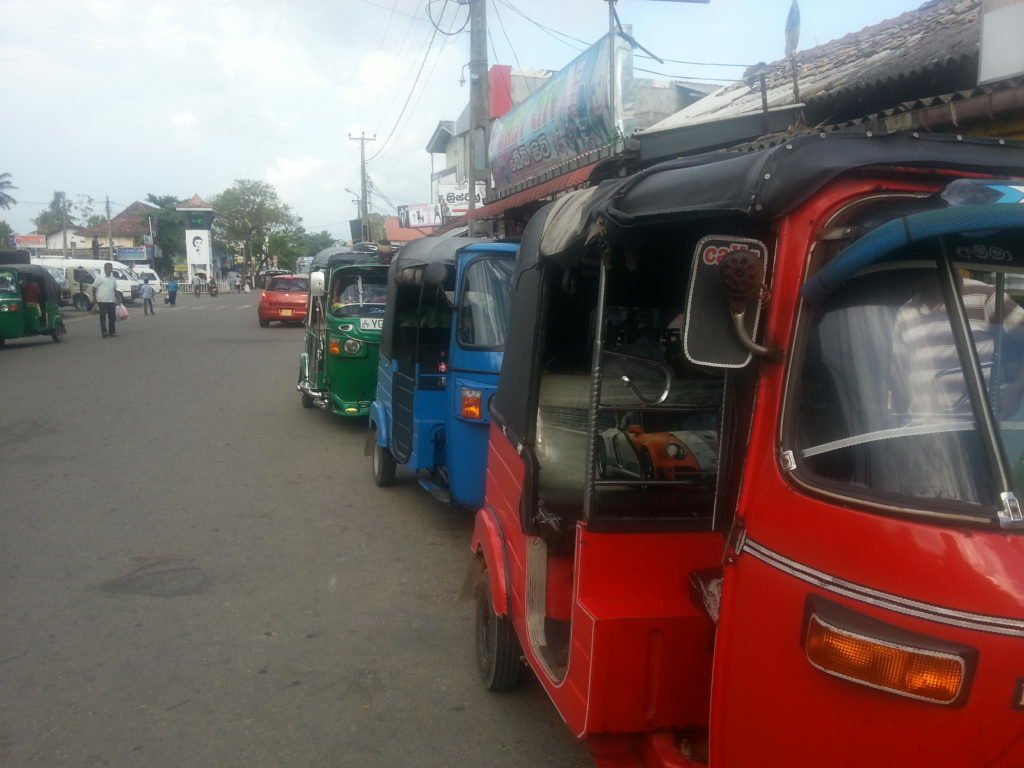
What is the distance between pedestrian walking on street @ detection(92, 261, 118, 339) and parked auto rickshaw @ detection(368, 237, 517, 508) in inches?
644

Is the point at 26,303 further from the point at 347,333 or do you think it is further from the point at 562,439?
the point at 562,439

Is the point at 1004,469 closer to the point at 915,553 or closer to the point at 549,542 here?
the point at 915,553

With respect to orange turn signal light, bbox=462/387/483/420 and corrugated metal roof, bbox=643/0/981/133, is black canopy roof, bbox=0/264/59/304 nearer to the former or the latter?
corrugated metal roof, bbox=643/0/981/133

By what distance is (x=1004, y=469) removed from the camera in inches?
70.4

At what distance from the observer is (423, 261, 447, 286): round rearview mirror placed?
6.42 m

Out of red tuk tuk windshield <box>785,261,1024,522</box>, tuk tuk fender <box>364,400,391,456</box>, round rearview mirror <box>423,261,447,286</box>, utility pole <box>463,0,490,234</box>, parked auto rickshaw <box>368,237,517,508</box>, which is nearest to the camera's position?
red tuk tuk windshield <box>785,261,1024,522</box>

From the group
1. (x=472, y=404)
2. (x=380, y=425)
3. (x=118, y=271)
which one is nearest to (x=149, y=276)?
(x=118, y=271)

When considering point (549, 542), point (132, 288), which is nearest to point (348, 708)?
point (549, 542)

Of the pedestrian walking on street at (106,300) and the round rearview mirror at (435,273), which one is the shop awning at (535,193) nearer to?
the round rearview mirror at (435,273)

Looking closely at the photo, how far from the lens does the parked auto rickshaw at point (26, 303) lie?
18953 mm

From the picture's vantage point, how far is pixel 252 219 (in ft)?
249

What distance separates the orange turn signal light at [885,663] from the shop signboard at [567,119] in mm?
10401

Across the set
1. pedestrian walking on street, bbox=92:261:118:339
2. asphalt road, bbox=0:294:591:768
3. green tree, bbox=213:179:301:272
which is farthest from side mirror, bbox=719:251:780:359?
green tree, bbox=213:179:301:272

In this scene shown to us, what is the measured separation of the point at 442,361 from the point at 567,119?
723 centimetres
